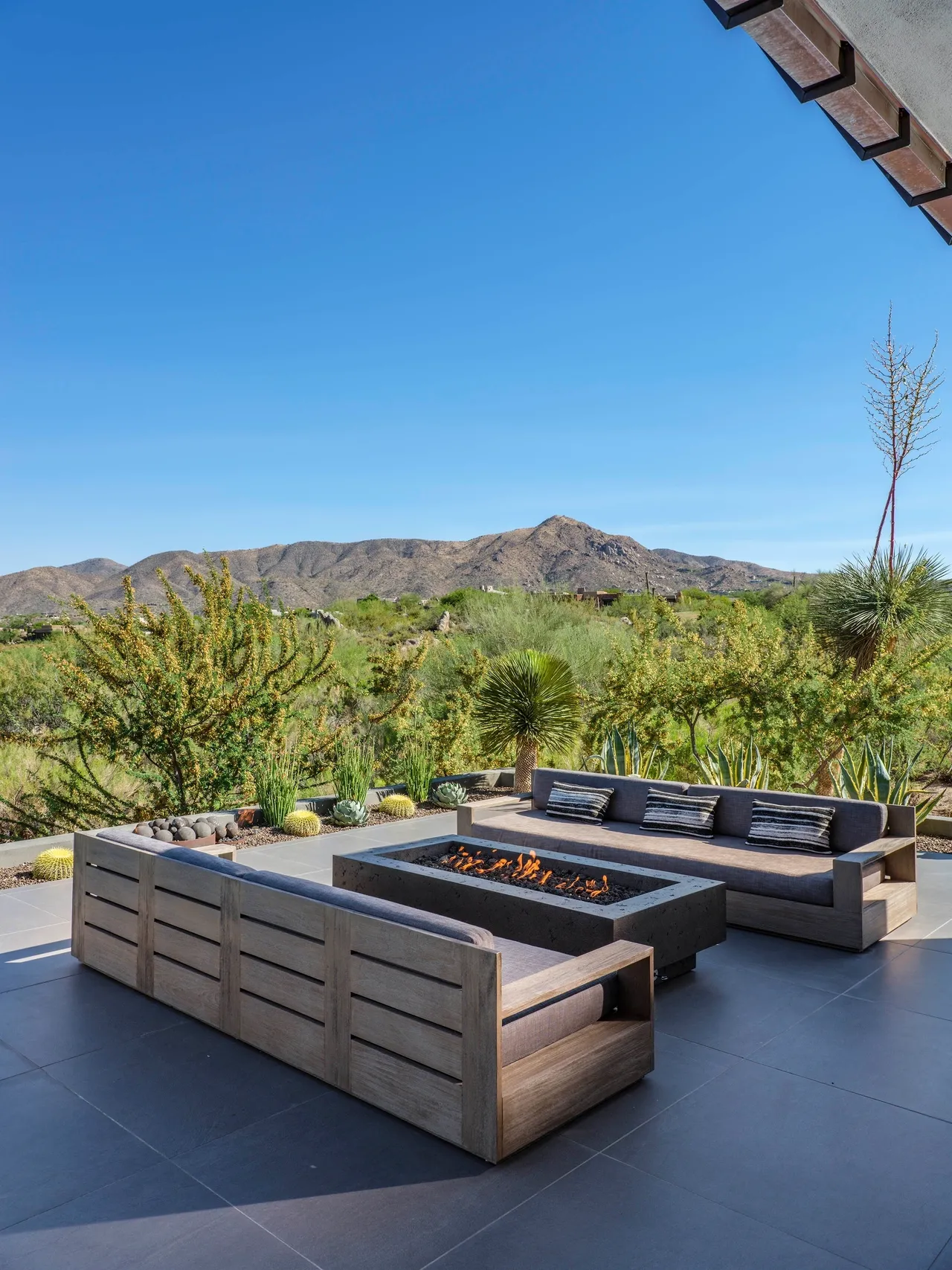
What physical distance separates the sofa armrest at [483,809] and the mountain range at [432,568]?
124ft

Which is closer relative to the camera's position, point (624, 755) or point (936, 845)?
point (936, 845)

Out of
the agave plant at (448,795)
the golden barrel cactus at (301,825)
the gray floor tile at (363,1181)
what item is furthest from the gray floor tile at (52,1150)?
the agave plant at (448,795)

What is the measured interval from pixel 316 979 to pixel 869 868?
3.34 metres

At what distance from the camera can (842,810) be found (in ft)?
18.1

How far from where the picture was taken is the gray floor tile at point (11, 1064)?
3.36m

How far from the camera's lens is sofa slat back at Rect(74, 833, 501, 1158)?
2744 mm

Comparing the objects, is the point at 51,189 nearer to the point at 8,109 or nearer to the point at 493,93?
the point at 8,109

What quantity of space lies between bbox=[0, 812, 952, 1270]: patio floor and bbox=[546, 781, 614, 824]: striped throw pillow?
2.51 metres

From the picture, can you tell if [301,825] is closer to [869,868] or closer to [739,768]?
[739,768]

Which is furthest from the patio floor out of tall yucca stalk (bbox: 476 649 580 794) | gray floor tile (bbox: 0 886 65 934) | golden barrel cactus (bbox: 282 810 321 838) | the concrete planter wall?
tall yucca stalk (bbox: 476 649 580 794)

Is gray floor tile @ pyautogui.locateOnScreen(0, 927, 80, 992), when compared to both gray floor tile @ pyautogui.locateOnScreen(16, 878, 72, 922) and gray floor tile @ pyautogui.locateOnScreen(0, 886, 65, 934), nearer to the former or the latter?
gray floor tile @ pyautogui.locateOnScreen(0, 886, 65, 934)

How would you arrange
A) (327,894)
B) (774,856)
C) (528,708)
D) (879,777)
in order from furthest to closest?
(528,708) < (879,777) < (774,856) < (327,894)

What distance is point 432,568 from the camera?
169 feet

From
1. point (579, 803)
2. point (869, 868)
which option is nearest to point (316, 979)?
point (869, 868)
